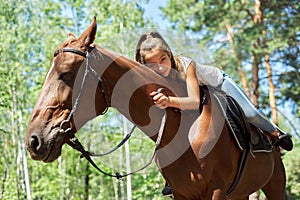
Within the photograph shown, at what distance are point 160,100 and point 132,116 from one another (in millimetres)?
302

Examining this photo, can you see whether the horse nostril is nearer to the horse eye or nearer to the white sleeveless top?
the horse eye

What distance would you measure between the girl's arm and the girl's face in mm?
162

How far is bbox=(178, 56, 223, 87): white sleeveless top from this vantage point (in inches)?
153

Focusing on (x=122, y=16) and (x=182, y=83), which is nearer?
(x=182, y=83)

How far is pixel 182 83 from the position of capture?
384cm

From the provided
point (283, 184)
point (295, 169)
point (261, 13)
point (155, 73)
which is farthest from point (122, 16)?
point (155, 73)

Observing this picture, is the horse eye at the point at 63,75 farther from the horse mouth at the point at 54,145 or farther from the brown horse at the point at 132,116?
the horse mouth at the point at 54,145

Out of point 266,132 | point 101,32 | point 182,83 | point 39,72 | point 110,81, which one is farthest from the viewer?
point 39,72

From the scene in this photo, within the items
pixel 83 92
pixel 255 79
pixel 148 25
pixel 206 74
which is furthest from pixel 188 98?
pixel 255 79

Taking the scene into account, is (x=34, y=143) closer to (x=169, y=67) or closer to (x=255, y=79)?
(x=169, y=67)

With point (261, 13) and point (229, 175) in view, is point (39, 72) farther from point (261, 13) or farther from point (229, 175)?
point (229, 175)

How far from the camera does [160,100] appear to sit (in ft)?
11.5

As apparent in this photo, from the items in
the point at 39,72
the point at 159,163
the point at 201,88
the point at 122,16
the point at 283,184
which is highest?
the point at 122,16

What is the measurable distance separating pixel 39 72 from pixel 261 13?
8.27 meters
